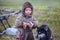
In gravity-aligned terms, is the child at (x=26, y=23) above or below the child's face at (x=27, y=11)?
below

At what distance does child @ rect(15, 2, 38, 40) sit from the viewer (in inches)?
66.7

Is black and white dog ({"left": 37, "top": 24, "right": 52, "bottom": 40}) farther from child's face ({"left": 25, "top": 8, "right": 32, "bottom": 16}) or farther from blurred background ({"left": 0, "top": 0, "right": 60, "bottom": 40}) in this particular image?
child's face ({"left": 25, "top": 8, "right": 32, "bottom": 16})

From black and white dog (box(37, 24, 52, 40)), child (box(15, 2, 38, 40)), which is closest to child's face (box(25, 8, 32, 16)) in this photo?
child (box(15, 2, 38, 40))

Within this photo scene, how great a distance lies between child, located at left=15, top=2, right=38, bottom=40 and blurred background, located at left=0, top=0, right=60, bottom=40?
8cm

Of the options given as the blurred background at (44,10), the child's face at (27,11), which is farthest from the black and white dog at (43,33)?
the child's face at (27,11)

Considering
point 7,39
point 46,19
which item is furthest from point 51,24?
point 7,39

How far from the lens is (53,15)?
1.81m

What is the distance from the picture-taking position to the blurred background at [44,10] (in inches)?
70.4

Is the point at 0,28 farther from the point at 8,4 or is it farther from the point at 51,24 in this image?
the point at 51,24

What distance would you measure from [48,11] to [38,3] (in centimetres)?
12

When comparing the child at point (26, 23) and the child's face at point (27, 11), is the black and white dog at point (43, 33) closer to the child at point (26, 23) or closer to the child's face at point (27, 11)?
the child at point (26, 23)

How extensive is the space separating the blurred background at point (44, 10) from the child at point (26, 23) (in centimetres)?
8

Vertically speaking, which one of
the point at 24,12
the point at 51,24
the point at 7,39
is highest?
the point at 24,12

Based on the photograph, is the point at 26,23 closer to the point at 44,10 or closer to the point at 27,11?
the point at 27,11
